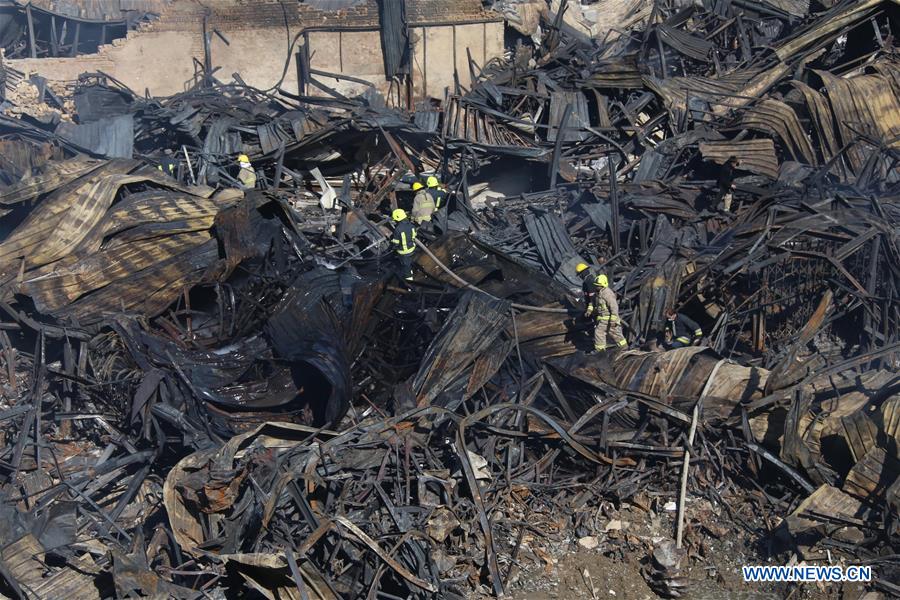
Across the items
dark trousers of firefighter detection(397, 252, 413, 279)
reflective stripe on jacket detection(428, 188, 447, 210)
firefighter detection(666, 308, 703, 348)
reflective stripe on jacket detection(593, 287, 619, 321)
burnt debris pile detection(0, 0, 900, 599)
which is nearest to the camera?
burnt debris pile detection(0, 0, 900, 599)

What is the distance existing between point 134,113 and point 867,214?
11458 millimetres

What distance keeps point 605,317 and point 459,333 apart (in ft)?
5.60

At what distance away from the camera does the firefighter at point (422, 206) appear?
40.5ft

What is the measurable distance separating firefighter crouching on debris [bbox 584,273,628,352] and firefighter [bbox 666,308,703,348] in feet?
2.34

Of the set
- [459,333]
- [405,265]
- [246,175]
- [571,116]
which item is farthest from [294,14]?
[459,333]

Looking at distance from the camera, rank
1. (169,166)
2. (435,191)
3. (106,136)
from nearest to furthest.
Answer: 1. (435,191)
2. (169,166)
3. (106,136)

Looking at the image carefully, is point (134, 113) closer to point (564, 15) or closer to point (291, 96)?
point (291, 96)

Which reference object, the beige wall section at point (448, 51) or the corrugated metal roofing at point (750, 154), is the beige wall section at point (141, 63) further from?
the corrugated metal roofing at point (750, 154)

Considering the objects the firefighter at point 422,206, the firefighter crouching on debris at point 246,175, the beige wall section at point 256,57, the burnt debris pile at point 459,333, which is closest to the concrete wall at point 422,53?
the beige wall section at point 256,57

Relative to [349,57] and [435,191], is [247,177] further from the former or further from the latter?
Answer: [349,57]

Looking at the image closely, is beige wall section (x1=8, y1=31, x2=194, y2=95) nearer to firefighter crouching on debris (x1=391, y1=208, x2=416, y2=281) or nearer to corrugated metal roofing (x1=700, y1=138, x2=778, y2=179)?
firefighter crouching on debris (x1=391, y1=208, x2=416, y2=281)

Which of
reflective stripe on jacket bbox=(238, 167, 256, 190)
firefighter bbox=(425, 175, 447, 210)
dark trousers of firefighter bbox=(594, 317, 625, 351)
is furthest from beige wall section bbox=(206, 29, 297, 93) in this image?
dark trousers of firefighter bbox=(594, 317, 625, 351)

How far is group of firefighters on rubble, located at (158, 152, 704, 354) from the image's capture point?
9.52 meters

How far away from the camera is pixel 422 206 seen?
12336 millimetres
